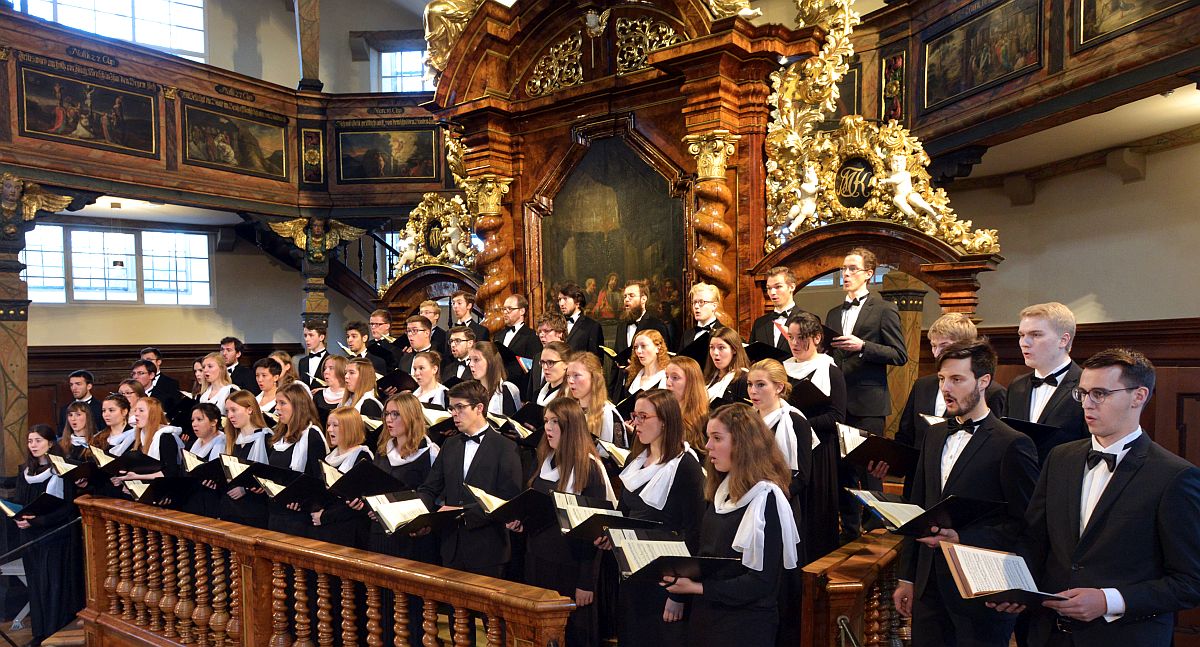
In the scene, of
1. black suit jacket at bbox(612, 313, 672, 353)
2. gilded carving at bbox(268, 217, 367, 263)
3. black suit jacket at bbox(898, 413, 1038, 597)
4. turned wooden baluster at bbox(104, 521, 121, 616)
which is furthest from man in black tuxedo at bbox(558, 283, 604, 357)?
gilded carving at bbox(268, 217, 367, 263)

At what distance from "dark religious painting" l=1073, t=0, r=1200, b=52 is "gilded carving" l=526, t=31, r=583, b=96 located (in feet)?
13.8

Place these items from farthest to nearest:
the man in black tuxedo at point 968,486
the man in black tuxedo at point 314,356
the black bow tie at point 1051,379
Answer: the man in black tuxedo at point 314,356 → the black bow tie at point 1051,379 → the man in black tuxedo at point 968,486

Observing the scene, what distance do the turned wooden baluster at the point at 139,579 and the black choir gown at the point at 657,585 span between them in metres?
3.24

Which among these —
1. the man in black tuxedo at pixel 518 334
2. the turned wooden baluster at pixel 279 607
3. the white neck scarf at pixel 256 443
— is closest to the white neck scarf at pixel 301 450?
the white neck scarf at pixel 256 443

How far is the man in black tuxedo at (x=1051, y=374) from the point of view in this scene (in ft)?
10.3

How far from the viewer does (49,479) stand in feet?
21.1

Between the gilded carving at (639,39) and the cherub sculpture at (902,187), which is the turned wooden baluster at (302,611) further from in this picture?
the gilded carving at (639,39)

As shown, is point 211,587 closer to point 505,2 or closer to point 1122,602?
point 1122,602

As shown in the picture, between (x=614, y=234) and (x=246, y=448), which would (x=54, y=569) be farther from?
(x=614, y=234)

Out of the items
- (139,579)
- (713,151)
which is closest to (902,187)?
(713,151)

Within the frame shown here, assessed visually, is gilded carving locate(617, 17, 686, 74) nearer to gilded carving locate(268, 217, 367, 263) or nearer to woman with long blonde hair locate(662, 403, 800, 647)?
woman with long blonde hair locate(662, 403, 800, 647)

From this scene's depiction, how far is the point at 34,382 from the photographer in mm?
11836

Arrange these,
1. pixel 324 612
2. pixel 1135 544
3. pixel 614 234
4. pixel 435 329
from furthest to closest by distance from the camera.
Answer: pixel 435 329 < pixel 614 234 < pixel 324 612 < pixel 1135 544

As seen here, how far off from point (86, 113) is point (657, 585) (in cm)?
1034
